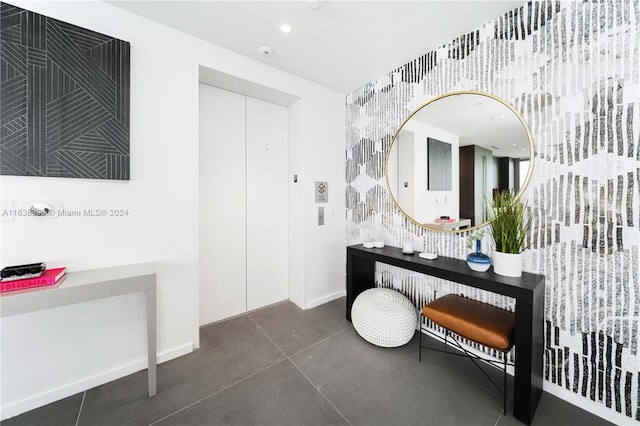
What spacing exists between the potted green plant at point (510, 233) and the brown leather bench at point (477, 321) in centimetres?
33

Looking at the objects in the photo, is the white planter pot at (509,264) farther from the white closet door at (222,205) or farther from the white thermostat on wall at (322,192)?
the white closet door at (222,205)

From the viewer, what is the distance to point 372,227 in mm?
2904

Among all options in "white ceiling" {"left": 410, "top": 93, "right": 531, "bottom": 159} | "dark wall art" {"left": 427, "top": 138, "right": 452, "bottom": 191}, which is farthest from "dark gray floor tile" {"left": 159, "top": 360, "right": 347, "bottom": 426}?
"white ceiling" {"left": 410, "top": 93, "right": 531, "bottom": 159}

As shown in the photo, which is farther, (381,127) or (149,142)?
(381,127)

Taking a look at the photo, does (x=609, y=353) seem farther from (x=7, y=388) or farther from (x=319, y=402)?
(x=7, y=388)

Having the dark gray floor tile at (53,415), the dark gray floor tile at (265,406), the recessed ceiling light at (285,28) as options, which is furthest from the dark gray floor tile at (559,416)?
the recessed ceiling light at (285,28)

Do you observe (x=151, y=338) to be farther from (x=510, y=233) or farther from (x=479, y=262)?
(x=510, y=233)

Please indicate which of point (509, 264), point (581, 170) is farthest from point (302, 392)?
point (581, 170)

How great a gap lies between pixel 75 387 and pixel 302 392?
5.09 feet

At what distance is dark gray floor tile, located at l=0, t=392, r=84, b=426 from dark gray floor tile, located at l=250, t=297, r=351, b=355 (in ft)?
4.41

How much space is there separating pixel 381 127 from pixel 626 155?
1.86 meters

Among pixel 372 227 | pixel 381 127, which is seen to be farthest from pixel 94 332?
pixel 381 127

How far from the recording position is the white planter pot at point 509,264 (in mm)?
1623

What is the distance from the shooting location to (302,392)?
5.37ft
